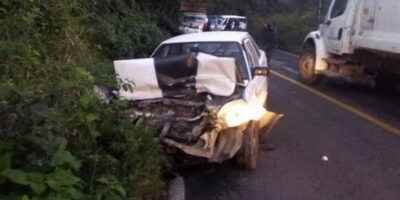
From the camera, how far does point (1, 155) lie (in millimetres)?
4672

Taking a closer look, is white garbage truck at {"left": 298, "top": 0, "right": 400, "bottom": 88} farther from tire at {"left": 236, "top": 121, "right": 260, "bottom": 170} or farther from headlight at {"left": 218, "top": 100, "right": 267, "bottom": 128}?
headlight at {"left": 218, "top": 100, "right": 267, "bottom": 128}

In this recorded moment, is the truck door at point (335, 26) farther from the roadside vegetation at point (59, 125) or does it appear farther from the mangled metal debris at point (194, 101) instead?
the mangled metal debris at point (194, 101)

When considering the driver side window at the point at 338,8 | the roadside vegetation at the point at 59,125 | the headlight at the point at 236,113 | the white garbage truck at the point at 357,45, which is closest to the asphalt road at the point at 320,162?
the headlight at the point at 236,113

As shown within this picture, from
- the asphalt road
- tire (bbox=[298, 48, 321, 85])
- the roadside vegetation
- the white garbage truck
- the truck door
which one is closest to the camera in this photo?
the roadside vegetation

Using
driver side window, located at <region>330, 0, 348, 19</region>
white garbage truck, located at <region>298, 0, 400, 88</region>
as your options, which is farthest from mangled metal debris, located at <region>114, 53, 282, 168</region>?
driver side window, located at <region>330, 0, 348, 19</region>

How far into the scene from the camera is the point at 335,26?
49.5 ft

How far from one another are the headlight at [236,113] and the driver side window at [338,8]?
26.3 ft

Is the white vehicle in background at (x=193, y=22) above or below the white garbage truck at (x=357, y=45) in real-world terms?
below

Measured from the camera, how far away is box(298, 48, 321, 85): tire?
16312mm

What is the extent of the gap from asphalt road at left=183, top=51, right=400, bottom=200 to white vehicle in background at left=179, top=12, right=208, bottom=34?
11.6m

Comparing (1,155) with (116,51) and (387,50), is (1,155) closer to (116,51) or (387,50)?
(387,50)

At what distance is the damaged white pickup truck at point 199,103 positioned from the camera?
7.11 metres

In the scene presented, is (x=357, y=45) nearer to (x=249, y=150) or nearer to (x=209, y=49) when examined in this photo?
(x=209, y=49)

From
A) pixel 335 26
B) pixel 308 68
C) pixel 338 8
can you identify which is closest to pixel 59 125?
pixel 335 26
